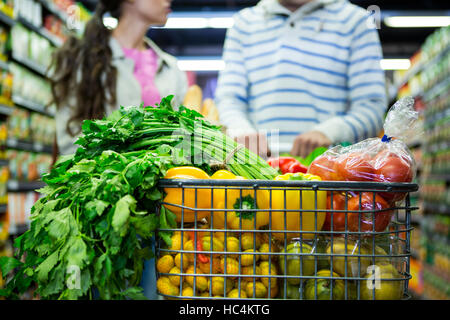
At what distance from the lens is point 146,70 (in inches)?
86.0

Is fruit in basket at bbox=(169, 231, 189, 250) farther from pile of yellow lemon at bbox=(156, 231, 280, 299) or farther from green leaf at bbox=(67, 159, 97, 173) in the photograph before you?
green leaf at bbox=(67, 159, 97, 173)

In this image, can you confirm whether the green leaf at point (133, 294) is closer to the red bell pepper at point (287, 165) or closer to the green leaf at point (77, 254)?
the green leaf at point (77, 254)

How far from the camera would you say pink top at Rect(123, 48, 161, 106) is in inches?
83.3

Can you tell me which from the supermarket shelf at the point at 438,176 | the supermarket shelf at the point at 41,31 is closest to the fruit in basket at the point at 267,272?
the supermarket shelf at the point at 41,31

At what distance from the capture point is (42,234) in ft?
2.57

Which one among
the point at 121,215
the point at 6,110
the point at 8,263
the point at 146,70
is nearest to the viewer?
the point at 121,215

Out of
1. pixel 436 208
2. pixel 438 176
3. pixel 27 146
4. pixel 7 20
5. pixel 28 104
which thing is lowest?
pixel 436 208

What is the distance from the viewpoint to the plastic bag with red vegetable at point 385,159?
848 millimetres

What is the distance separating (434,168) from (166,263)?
5199mm

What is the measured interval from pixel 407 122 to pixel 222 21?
7.50 m

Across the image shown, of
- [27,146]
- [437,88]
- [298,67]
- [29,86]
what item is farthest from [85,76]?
[437,88]

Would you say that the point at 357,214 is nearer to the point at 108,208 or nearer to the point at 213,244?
the point at 213,244

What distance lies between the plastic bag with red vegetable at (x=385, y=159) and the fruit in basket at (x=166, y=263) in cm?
33
